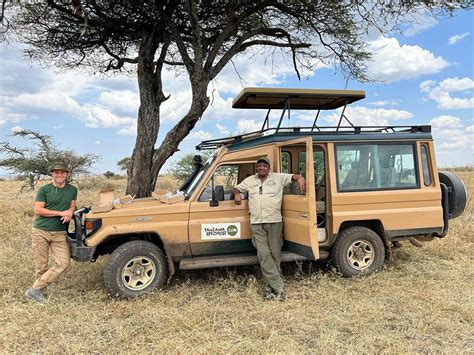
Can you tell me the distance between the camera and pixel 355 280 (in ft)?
19.8

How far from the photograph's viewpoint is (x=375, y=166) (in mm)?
6391

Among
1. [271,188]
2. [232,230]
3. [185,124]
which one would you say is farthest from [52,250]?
[185,124]

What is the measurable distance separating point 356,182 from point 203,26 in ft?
21.7

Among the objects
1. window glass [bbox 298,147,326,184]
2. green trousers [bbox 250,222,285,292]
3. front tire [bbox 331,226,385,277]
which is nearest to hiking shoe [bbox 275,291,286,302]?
green trousers [bbox 250,222,285,292]

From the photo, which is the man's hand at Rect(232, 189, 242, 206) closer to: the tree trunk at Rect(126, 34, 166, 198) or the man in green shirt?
the man in green shirt

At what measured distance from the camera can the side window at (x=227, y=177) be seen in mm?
5969

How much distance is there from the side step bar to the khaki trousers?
1.52 metres

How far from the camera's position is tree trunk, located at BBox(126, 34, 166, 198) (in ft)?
32.1

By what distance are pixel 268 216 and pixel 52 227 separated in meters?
2.80

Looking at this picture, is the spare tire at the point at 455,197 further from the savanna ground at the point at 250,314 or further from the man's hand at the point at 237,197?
the man's hand at the point at 237,197

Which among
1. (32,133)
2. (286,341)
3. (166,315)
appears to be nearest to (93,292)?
(166,315)

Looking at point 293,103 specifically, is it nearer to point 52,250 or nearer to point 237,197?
point 237,197

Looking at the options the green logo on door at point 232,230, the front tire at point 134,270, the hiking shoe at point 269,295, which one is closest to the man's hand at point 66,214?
the front tire at point 134,270

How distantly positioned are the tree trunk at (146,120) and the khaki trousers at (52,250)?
13.1 ft
